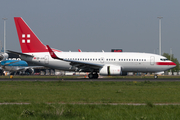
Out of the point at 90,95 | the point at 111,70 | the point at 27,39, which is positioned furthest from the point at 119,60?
the point at 90,95

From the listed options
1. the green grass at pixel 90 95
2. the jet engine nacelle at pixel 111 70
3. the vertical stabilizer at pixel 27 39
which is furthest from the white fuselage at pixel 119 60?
the green grass at pixel 90 95

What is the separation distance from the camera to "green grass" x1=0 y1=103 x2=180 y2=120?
11.0 metres

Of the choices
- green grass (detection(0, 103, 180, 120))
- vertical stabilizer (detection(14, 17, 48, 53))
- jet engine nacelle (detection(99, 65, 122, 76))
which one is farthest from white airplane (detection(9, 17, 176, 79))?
green grass (detection(0, 103, 180, 120))

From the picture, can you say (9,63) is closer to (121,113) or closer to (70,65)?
(70,65)

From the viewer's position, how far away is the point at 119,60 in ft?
142

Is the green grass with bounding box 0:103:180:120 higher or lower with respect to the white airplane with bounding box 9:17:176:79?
lower

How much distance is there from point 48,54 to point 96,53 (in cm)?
754

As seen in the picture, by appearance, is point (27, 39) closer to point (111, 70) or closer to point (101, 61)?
point (101, 61)

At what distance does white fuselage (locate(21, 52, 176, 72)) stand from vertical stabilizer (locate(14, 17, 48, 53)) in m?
1.26

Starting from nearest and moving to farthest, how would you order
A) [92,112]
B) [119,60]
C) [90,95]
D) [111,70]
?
[92,112]
[90,95]
[111,70]
[119,60]

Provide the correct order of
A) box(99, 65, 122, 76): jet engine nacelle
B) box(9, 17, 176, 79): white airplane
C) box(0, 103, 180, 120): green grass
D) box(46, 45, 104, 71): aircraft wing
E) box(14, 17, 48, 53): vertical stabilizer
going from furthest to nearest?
1. box(14, 17, 48, 53): vertical stabilizer
2. box(9, 17, 176, 79): white airplane
3. box(99, 65, 122, 76): jet engine nacelle
4. box(46, 45, 104, 71): aircraft wing
5. box(0, 103, 180, 120): green grass

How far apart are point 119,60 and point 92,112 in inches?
1239

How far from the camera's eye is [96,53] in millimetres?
44719

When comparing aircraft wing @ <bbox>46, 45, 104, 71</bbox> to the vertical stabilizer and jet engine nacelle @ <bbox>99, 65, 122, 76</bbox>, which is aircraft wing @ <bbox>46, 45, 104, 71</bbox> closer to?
jet engine nacelle @ <bbox>99, 65, 122, 76</bbox>
